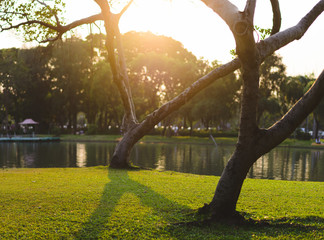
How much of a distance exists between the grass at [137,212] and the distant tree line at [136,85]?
127 ft

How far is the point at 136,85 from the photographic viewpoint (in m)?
52.6

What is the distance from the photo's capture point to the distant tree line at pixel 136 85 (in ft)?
163

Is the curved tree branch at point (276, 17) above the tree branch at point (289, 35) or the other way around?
above

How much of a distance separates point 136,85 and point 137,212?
4686 cm

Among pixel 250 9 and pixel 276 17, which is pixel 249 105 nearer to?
pixel 250 9

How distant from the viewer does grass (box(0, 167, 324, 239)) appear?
5383 mm

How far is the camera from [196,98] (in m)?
49.6

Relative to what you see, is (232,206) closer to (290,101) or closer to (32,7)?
(32,7)

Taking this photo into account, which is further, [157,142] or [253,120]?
[157,142]

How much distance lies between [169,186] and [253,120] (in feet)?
13.6

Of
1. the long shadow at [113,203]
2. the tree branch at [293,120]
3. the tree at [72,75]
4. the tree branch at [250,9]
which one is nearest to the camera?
the tree branch at [250,9]

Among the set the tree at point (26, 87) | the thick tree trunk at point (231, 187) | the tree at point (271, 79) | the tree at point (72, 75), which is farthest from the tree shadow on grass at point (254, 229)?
the tree at point (26, 87)

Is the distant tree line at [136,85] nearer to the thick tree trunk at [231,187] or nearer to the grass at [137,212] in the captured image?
the grass at [137,212]

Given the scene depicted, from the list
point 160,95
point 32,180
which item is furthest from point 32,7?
point 160,95
